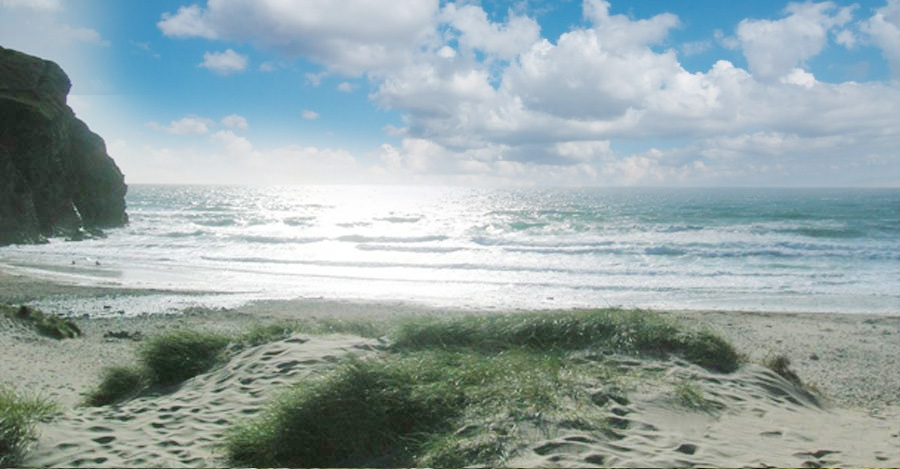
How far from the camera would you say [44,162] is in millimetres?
37531

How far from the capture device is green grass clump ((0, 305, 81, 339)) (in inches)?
476

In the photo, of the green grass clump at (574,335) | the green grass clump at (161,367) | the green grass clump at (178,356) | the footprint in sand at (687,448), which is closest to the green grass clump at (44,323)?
the green grass clump at (161,367)

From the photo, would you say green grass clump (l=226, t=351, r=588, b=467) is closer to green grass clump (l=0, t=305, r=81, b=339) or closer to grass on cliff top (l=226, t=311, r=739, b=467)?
grass on cliff top (l=226, t=311, r=739, b=467)

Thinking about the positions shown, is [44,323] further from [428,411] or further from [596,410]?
[596,410]

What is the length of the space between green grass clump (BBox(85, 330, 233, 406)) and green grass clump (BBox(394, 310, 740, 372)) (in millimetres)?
2715

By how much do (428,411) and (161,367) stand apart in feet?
14.1

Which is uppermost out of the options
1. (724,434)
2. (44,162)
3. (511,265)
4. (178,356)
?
(44,162)

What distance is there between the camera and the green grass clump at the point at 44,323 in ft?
39.6

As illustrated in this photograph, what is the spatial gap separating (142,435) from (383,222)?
2220 inches

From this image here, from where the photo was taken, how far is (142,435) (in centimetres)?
568

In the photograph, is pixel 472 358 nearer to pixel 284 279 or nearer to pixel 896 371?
pixel 896 371

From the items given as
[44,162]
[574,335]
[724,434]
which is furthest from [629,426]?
[44,162]

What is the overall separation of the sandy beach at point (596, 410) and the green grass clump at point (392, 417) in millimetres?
362

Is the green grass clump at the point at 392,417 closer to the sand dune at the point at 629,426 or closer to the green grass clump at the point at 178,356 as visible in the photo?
the sand dune at the point at 629,426
